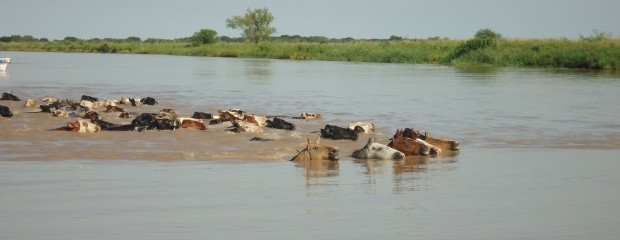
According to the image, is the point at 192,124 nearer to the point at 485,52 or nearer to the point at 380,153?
the point at 380,153

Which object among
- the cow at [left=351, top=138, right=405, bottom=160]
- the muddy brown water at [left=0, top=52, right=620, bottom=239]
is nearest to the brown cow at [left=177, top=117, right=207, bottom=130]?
the muddy brown water at [left=0, top=52, right=620, bottom=239]

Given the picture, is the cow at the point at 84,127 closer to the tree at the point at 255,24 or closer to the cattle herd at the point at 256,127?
the cattle herd at the point at 256,127

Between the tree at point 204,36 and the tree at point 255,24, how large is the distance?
1213 cm

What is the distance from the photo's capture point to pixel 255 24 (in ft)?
447

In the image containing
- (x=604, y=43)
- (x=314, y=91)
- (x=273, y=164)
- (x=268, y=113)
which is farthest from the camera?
(x=604, y=43)

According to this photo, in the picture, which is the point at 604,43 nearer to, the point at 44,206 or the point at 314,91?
the point at 314,91

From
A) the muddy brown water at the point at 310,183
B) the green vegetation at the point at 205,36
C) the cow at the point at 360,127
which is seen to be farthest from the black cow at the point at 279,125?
the green vegetation at the point at 205,36

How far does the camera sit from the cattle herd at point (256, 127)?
1333 centimetres

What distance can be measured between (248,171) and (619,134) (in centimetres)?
887

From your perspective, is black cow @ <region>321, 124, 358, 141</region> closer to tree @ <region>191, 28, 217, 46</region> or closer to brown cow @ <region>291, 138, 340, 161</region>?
brown cow @ <region>291, 138, 340, 161</region>

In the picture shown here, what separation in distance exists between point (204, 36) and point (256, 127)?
108420mm

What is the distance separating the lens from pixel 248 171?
11.9m

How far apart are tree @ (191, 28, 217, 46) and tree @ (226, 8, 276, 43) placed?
12132 mm

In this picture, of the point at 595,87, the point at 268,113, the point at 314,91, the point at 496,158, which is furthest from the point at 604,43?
the point at 496,158
